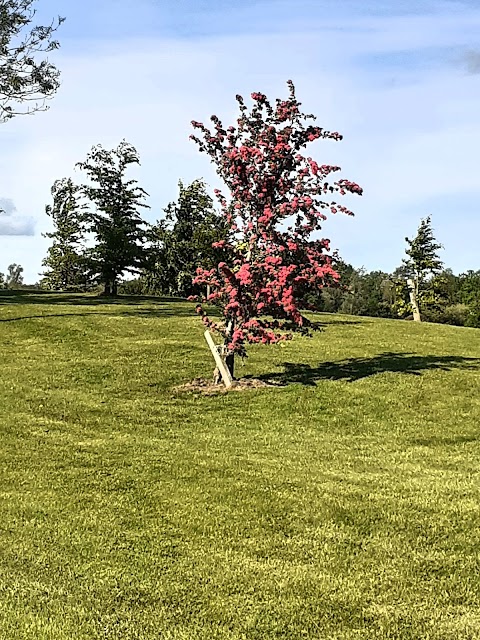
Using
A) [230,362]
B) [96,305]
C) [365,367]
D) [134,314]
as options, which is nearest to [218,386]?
[230,362]

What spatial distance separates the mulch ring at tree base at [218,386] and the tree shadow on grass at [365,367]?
0.52m

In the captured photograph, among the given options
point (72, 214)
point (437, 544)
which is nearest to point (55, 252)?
point (72, 214)

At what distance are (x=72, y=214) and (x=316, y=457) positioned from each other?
1893 inches

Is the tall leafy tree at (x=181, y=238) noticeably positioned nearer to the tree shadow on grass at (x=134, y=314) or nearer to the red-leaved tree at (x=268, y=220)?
the tree shadow on grass at (x=134, y=314)

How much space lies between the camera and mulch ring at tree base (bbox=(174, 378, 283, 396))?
582 inches

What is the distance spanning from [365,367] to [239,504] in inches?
413

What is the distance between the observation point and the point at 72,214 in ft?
181

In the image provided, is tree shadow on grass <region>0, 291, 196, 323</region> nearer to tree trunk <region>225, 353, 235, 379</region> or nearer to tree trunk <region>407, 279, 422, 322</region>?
tree trunk <region>225, 353, 235, 379</region>

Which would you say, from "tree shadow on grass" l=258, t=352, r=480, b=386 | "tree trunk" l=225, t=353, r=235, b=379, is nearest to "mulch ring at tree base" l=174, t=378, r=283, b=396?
"tree trunk" l=225, t=353, r=235, b=379

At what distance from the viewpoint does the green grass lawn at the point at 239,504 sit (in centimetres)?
546

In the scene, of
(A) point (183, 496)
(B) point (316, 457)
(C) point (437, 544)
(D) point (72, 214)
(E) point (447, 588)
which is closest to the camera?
(E) point (447, 588)

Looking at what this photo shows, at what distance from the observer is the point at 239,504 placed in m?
7.95

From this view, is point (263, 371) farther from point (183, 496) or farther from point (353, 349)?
point (183, 496)

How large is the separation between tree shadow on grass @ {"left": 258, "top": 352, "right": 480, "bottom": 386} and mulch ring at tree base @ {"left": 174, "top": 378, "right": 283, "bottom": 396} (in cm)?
52
